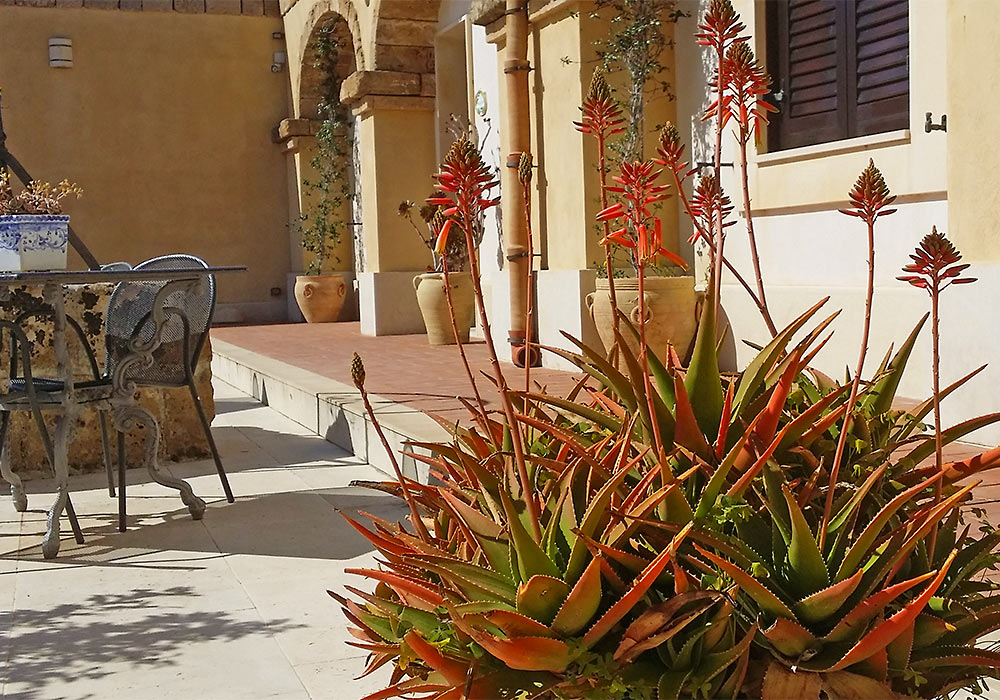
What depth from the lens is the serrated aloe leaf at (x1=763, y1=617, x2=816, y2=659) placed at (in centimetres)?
143

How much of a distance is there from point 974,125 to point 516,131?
4.38 m

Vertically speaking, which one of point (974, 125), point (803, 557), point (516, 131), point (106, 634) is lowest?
point (106, 634)

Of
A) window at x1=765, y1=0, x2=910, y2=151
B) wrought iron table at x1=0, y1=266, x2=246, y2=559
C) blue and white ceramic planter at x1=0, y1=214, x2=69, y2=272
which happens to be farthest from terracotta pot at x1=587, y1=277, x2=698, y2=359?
blue and white ceramic planter at x1=0, y1=214, x2=69, y2=272

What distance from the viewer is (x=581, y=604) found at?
1480 millimetres

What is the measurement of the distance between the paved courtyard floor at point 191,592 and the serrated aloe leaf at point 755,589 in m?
1.41

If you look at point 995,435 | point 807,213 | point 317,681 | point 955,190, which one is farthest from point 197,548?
point 807,213

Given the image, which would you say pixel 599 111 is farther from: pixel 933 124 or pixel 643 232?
pixel 933 124

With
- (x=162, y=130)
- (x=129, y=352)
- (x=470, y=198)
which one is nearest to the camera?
(x=470, y=198)

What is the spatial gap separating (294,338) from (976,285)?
8.24 metres

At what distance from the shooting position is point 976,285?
4.62 metres

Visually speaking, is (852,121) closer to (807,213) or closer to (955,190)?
(807,213)

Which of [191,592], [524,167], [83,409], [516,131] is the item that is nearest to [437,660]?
[524,167]

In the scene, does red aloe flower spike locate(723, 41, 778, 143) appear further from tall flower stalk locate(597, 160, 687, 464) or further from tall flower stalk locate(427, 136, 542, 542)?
tall flower stalk locate(427, 136, 542, 542)

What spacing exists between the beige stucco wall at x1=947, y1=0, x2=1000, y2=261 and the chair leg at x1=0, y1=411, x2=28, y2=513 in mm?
3951
